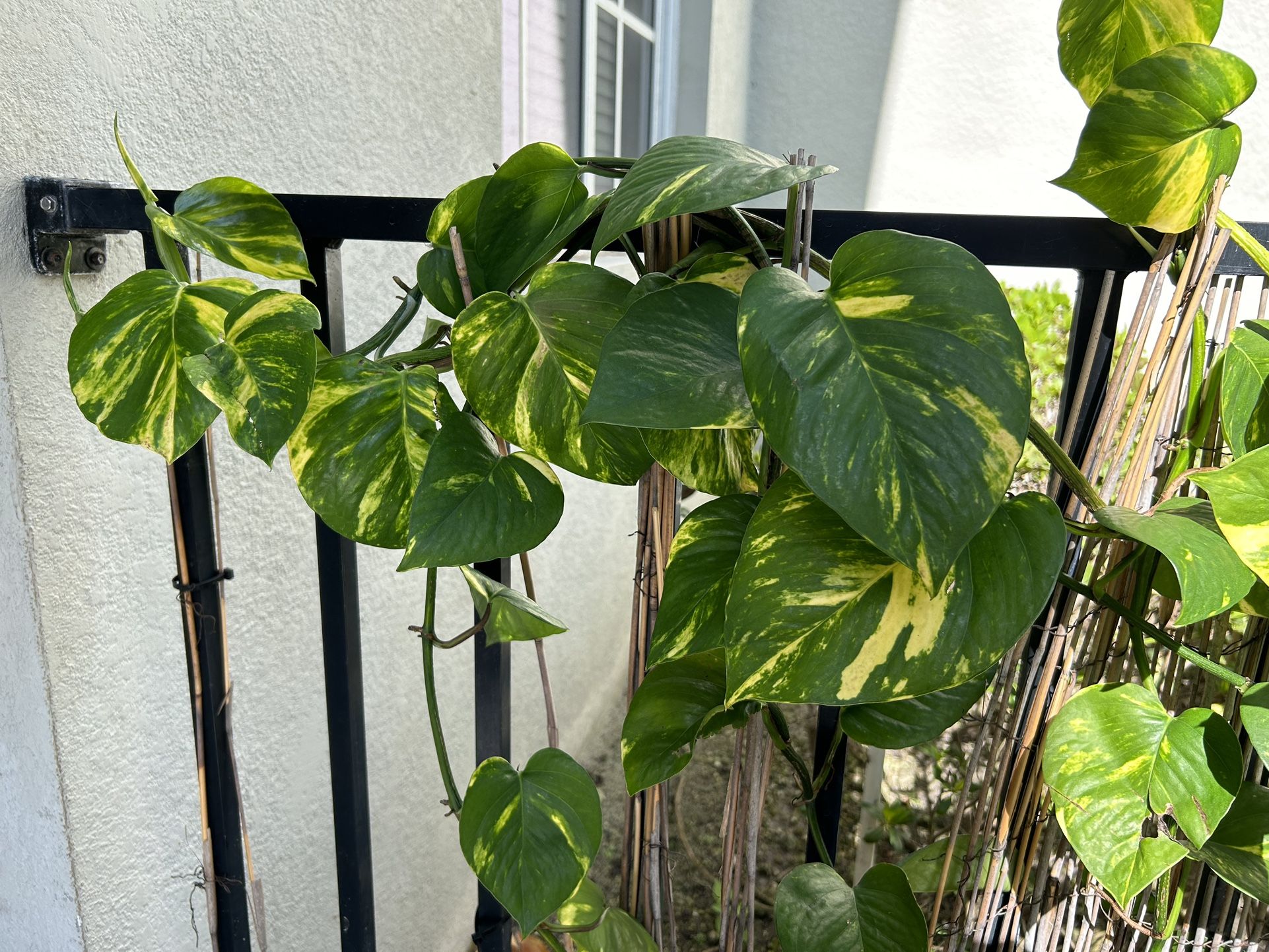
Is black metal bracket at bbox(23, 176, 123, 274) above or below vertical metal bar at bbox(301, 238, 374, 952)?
above

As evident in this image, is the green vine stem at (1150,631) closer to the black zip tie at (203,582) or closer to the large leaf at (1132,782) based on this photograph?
the large leaf at (1132,782)

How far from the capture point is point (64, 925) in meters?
0.83

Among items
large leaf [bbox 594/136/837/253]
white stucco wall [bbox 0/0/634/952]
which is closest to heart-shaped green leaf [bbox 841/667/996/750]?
large leaf [bbox 594/136/837/253]

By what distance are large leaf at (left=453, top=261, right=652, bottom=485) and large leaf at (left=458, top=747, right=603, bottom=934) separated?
227 mm

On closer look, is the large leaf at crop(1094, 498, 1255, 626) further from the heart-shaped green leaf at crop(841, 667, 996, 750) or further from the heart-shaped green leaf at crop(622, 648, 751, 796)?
the heart-shaped green leaf at crop(622, 648, 751, 796)

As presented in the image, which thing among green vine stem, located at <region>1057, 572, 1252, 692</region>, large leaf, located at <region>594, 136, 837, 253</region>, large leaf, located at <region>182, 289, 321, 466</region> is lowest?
green vine stem, located at <region>1057, 572, 1252, 692</region>

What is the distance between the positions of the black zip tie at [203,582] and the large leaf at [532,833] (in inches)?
12.3

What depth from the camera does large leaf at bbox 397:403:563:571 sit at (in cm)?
53

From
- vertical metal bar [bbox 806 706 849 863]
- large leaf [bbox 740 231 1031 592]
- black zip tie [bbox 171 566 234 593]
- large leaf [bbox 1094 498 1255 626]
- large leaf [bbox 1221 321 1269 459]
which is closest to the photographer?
large leaf [bbox 740 231 1031 592]

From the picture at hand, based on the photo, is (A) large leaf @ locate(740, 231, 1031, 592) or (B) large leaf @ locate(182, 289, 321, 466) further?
(B) large leaf @ locate(182, 289, 321, 466)

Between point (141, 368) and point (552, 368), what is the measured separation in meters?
0.26

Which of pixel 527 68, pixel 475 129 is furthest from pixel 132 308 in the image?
pixel 527 68

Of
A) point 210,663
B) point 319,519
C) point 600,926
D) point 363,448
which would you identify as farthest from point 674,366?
point 210,663

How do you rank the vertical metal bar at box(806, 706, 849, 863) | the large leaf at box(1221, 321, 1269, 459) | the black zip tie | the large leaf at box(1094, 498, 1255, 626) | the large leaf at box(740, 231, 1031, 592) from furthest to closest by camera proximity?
1. the black zip tie
2. the vertical metal bar at box(806, 706, 849, 863)
3. the large leaf at box(1221, 321, 1269, 459)
4. the large leaf at box(1094, 498, 1255, 626)
5. the large leaf at box(740, 231, 1031, 592)
